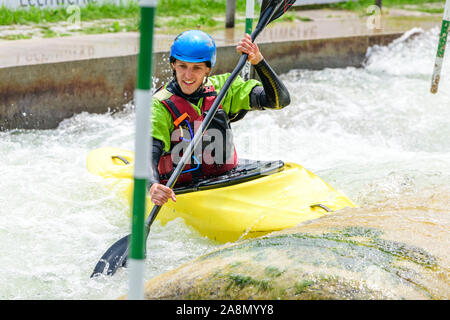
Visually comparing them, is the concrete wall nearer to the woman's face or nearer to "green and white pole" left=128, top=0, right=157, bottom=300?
the woman's face

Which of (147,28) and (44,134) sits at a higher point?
(147,28)

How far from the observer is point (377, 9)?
8898 mm

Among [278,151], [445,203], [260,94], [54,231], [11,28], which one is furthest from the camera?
[11,28]

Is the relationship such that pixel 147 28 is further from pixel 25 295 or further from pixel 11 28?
pixel 11 28

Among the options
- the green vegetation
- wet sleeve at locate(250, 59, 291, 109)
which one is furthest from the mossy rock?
the green vegetation

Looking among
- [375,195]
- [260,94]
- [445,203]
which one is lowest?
[375,195]

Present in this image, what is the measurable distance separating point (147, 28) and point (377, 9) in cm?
837

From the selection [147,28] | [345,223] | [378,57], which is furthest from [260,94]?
[378,57]

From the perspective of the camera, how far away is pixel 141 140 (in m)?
1.26

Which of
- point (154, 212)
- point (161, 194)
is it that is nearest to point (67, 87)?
point (154, 212)

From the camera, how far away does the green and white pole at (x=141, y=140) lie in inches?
47.3

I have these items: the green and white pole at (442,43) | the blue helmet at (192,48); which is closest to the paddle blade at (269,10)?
the blue helmet at (192,48)

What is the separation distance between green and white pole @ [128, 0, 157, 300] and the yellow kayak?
1.65 meters

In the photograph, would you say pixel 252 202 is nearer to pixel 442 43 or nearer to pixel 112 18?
pixel 442 43
